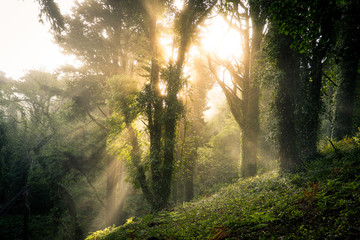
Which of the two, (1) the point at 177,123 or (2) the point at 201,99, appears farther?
(2) the point at 201,99

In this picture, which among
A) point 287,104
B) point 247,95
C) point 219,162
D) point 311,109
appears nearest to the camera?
point 311,109

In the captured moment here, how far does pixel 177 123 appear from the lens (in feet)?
33.9

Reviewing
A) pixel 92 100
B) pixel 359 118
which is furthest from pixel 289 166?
pixel 92 100

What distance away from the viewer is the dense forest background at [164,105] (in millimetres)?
8852

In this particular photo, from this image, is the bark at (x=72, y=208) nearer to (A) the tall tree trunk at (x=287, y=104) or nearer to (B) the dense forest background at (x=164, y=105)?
(B) the dense forest background at (x=164, y=105)

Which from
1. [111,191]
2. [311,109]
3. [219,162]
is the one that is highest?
[311,109]

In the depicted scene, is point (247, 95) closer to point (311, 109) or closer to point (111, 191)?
point (311, 109)

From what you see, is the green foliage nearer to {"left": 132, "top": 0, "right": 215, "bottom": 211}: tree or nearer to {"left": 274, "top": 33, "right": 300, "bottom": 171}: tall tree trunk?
{"left": 132, "top": 0, "right": 215, "bottom": 211}: tree

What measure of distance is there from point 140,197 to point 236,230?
19.5 meters

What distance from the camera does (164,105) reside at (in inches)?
406

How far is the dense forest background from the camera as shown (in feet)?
29.0

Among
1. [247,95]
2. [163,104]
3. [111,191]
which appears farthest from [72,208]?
[247,95]

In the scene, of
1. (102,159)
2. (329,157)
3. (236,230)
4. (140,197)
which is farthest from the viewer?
(140,197)

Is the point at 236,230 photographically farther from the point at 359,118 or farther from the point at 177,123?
the point at 359,118
